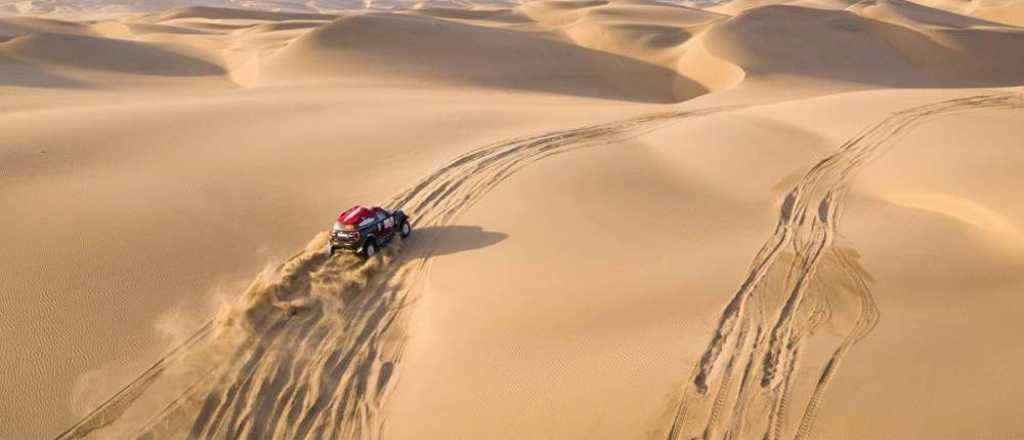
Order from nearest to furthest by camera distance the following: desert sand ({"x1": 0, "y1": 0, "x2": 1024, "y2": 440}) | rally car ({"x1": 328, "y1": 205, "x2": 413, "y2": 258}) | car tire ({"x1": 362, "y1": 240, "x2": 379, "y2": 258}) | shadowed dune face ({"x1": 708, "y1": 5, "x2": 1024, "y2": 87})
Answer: desert sand ({"x1": 0, "y1": 0, "x2": 1024, "y2": 440})
rally car ({"x1": 328, "y1": 205, "x2": 413, "y2": 258})
car tire ({"x1": 362, "y1": 240, "x2": 379, "y2": 258})
shadowed dune face ({"x1": 708, "y1": 5, "x2": 1024, "y2": 87})

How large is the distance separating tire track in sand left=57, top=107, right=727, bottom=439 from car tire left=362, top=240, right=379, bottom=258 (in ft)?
0.44

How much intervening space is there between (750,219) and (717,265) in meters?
2.09

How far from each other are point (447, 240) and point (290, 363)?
11.7 feet

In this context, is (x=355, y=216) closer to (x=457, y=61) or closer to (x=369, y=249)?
(x=369, y=249)

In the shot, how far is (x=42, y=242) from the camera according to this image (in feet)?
29.6

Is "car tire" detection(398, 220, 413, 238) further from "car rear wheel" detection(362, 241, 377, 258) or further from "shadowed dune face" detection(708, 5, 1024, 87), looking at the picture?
"shadowed dune face" detection(708, 5, 1024, 87)

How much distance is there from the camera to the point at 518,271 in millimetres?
8914

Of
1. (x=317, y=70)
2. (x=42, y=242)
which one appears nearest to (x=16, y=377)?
(x=42, y=242)

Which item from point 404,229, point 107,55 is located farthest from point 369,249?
point 107,55

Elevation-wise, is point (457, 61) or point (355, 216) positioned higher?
point (457, 61)

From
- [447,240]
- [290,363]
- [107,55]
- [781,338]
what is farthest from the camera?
[107,55]

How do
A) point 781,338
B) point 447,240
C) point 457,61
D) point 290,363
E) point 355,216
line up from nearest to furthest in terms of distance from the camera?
point 781,338 < point 290,363 < point 355,216 < point 447,240 < point 457,61

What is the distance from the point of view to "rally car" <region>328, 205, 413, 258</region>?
9.12 metres

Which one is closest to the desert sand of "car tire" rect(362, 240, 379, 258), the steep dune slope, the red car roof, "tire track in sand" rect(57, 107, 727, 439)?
"tire track in sand" rect(57, 107, 727, 439)
